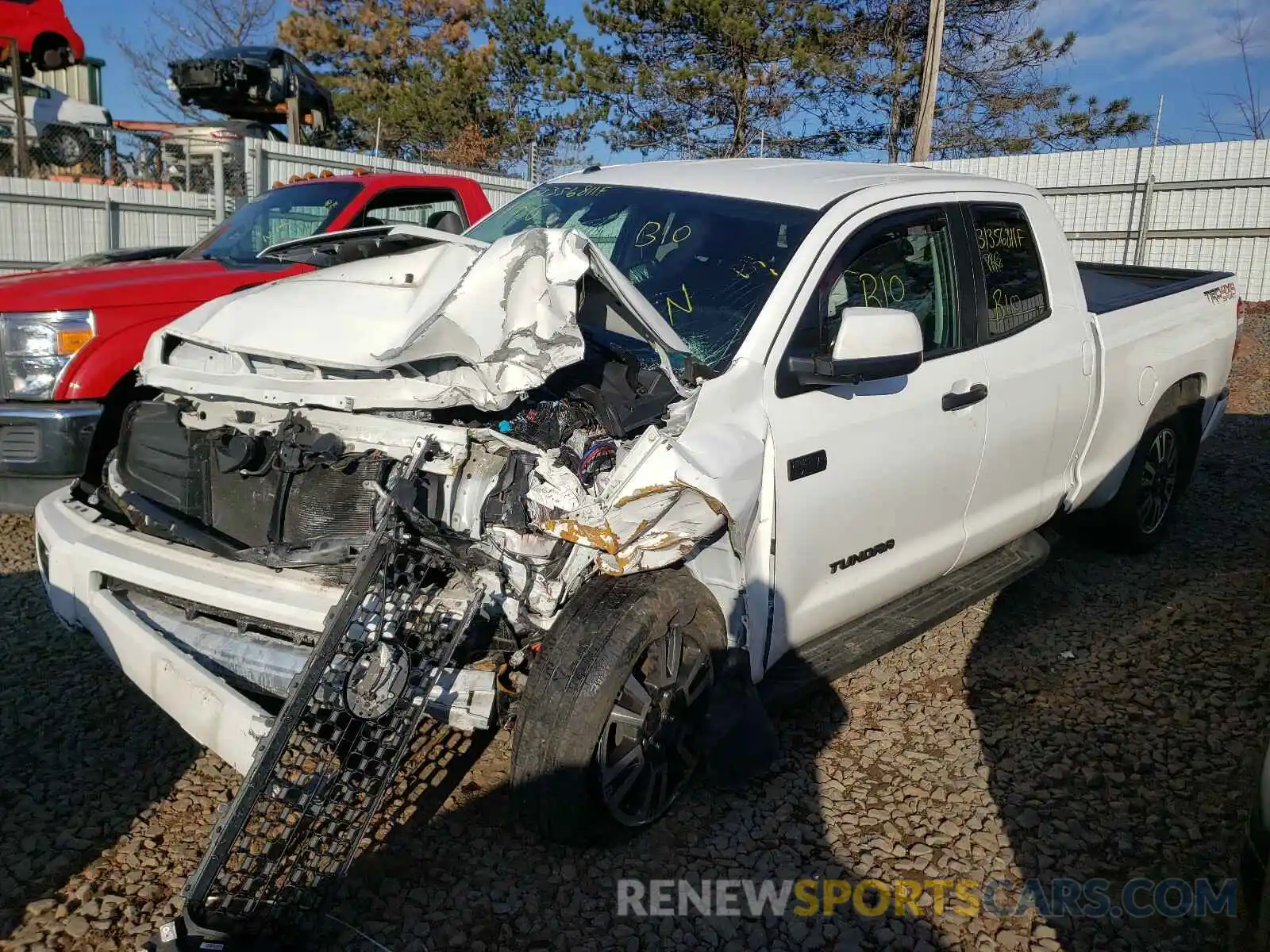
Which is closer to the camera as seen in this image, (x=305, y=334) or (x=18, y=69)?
(x=305, y=334)

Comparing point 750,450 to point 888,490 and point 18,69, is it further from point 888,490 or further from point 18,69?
point 18,69

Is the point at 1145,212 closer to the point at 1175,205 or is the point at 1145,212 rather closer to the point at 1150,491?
the point at 1175,205

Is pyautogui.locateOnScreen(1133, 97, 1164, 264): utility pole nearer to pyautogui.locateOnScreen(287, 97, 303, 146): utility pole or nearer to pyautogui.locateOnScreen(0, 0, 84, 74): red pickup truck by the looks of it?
pyautogui.locateOnScreen(287, 97, 303, 146): utility pole

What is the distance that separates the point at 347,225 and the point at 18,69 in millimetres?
9076

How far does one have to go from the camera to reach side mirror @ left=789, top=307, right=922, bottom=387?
2906 mm

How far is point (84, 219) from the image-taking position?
40.9 feet

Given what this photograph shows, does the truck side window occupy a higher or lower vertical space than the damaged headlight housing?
higher

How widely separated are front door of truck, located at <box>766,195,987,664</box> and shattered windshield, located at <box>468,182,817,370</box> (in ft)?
0.56

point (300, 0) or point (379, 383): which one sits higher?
point (300, 0)

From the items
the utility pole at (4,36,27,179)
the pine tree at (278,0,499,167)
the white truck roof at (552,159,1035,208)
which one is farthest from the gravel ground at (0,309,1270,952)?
the pine tree at (278,0,499,167)

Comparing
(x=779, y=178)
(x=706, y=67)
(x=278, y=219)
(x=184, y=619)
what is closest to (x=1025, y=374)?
(x=779, y=178)

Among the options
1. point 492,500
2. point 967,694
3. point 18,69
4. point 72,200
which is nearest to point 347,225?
point 492,500

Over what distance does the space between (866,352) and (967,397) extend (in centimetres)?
86

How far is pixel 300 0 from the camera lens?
90.1ft
